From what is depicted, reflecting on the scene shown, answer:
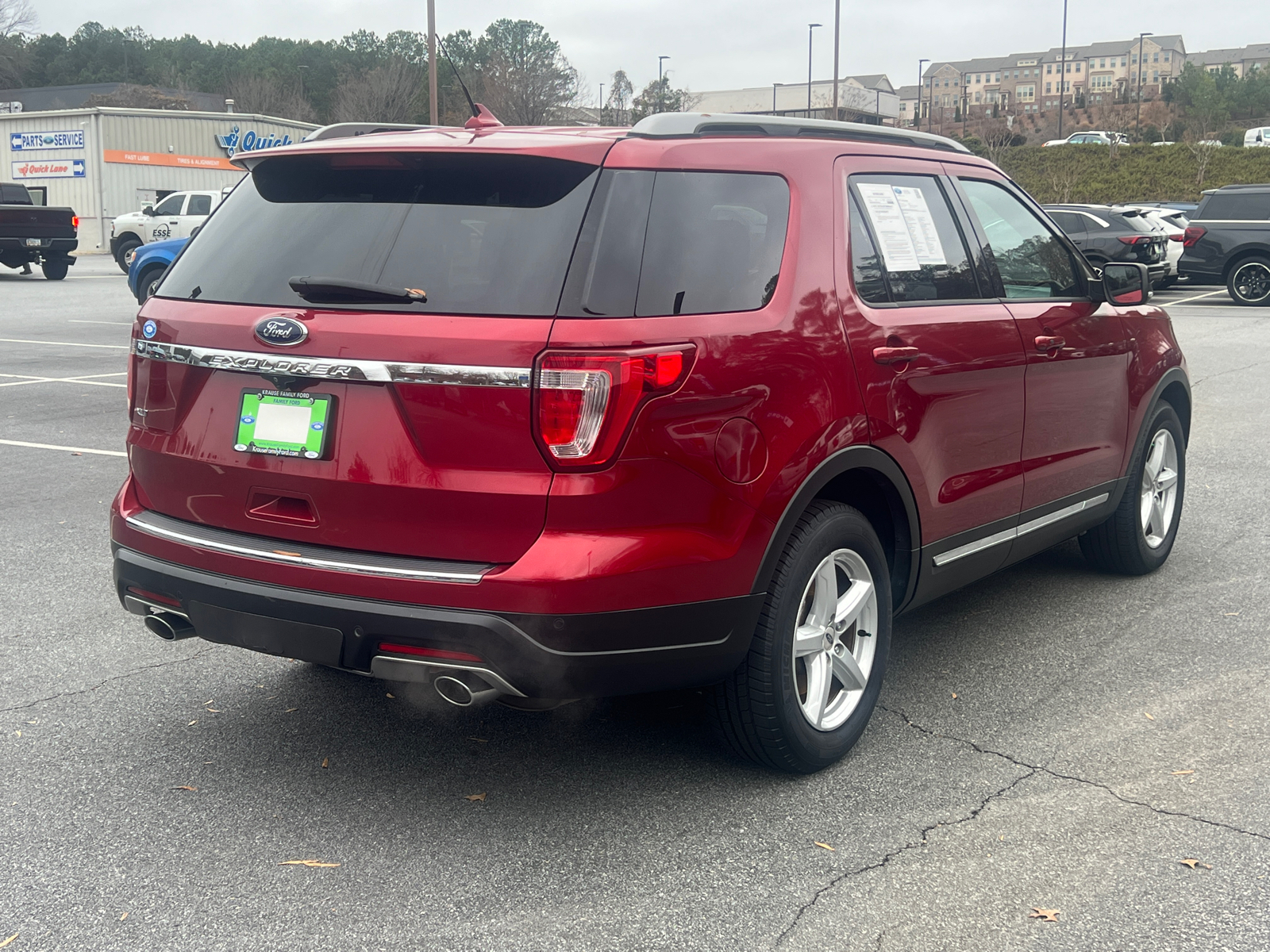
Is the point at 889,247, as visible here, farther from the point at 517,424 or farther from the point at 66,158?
the point at 66,158

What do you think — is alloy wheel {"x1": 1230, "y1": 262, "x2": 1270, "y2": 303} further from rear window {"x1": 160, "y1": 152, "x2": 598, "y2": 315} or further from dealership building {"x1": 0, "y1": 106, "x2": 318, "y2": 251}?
dealership building {"x1": 0, "y1": 106, "x2": 318, "y2": 251}

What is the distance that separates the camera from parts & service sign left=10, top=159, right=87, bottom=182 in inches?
1779

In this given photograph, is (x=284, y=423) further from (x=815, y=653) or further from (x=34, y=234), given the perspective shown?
(x=34, y=234)

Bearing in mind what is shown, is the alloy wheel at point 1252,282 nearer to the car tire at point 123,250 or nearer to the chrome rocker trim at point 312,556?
the chrome rocker trim at point 312,556

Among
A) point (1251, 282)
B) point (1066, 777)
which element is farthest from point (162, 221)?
point (1066, 777)

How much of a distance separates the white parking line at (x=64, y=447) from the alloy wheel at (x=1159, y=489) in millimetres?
6371

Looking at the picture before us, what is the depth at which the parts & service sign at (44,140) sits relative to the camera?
4497cm

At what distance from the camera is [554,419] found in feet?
9.52

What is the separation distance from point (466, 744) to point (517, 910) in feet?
3.16

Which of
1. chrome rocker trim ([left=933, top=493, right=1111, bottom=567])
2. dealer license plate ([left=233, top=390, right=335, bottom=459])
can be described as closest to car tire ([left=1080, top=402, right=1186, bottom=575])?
chrome rocker trim ([left=933, top=493, right=1111, bottom=567])

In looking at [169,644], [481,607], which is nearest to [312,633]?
[481,607]

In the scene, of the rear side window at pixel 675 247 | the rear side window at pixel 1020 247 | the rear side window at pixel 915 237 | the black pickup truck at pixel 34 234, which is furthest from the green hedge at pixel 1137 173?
the rear side window at pixel 675 247

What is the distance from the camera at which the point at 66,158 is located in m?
45.5

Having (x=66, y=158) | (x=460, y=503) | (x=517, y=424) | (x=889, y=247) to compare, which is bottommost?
(x=460, y=503)
